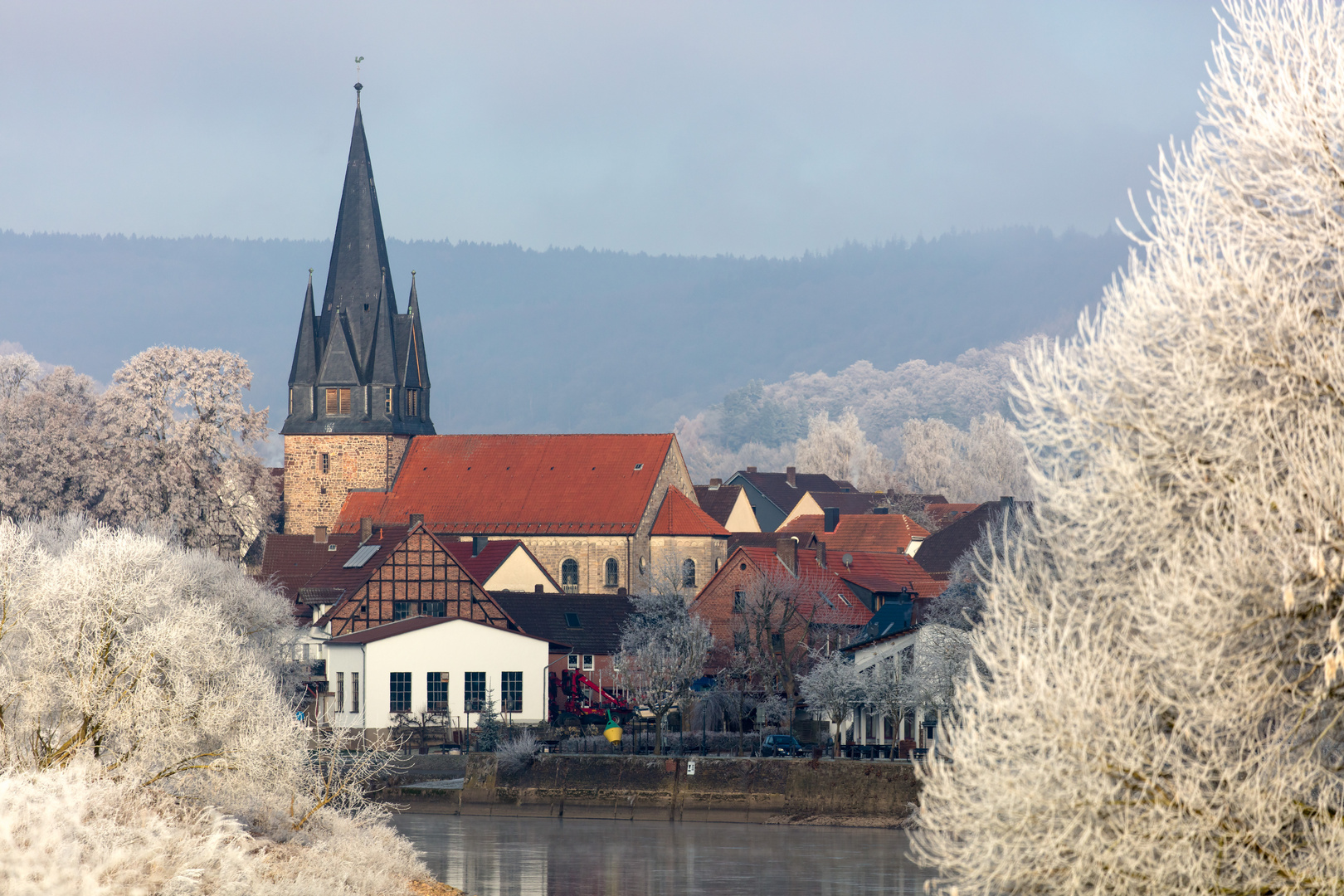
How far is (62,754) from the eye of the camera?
25.0 meters

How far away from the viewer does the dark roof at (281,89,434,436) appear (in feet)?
237

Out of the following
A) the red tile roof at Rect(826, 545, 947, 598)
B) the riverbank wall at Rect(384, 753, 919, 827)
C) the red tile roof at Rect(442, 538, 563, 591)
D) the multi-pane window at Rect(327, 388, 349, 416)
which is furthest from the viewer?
the multi-pane window at Rect(327, 388, 349, 416)

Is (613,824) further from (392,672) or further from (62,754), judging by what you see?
(62,754)

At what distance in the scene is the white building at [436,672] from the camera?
161ft

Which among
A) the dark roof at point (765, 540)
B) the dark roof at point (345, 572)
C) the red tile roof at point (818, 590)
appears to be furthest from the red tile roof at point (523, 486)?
the red tile roof at point (818, 590)

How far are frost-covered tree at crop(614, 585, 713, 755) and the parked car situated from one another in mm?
2603

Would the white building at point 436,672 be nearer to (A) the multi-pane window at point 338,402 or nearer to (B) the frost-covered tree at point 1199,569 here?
(A) the multi-pane window at point 338,402

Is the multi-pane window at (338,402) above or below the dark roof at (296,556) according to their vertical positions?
above

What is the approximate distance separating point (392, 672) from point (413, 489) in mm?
25049

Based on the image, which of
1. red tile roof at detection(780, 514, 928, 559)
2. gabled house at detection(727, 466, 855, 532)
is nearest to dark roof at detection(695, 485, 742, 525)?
gabled house at detection(727, 466, 855, 532)

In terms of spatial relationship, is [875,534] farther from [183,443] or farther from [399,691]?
[399,691]

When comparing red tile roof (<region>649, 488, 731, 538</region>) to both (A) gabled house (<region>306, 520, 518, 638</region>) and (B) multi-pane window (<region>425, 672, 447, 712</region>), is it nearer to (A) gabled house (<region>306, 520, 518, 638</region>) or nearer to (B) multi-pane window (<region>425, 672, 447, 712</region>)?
(A) gabled house (<region>306, 520, 518, 638</region>)

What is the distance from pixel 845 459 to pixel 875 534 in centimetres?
5290

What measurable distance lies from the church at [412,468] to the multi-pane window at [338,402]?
7 cm
